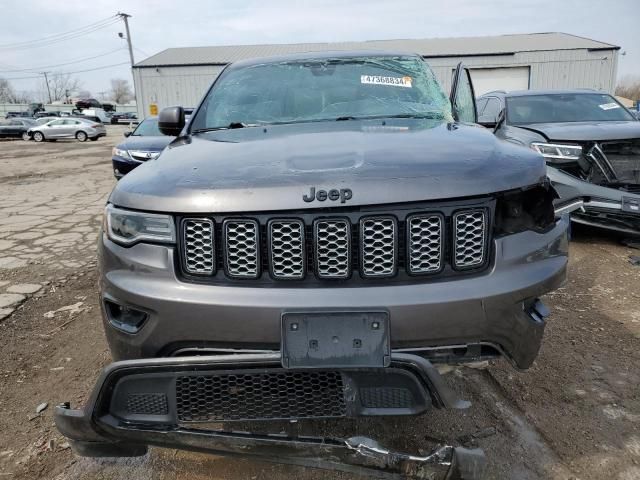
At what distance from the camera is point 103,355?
2988 mm

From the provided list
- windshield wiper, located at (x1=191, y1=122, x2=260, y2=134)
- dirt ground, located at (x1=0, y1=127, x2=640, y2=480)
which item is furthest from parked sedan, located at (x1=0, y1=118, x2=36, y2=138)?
windshield wiper, located at (x1=191, y1=122, x2=260, y2=134)

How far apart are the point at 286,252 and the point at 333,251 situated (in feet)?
0.52

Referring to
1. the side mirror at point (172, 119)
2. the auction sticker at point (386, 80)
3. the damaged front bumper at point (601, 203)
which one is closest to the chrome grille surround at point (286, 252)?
the auction sticker at point (386, 80)

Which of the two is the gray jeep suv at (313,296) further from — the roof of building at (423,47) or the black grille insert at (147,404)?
the roof of building at (423,47)

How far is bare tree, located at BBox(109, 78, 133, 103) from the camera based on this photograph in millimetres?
111675

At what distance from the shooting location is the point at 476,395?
2521 millimetres

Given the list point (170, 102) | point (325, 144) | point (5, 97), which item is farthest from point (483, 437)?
point (5, 97)

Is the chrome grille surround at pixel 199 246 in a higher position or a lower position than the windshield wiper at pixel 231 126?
lower

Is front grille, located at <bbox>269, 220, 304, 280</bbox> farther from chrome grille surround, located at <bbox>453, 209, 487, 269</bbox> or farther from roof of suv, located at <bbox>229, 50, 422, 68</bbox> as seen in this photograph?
roof of suv, located at <bbox>229, 50, 422, 68</bbox>

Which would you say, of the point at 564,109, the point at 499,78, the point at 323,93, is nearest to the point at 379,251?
the point at 323,93

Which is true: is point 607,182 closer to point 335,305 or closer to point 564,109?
point 564,109

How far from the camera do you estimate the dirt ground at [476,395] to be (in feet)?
6.66

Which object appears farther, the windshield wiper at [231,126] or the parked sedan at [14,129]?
the parked sedan at [14,129]

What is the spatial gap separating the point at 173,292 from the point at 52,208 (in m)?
7.19
